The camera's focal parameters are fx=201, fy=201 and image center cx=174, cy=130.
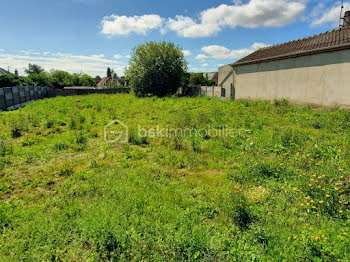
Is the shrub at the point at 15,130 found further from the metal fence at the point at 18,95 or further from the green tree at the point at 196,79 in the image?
the green tree at the point at 196,79

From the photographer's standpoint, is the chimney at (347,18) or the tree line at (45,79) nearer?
the chimney at (347,18)

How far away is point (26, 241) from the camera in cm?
257

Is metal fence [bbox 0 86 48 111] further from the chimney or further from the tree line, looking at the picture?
the chimney

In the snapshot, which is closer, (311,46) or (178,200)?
(178,200)

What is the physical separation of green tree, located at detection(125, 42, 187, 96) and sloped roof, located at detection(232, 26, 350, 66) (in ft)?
32.5

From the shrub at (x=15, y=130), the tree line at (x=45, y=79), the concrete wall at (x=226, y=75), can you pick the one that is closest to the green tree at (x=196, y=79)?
the concrete wall at (x=226, y=75)

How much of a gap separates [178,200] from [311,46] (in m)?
13.8

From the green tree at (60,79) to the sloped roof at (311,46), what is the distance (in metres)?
46.9

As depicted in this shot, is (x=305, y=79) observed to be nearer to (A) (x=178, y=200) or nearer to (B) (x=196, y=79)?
(A) (x=178, y=200)

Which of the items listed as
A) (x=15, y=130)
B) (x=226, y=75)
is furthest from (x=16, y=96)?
(x=226, y=75)

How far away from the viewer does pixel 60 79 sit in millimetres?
50719

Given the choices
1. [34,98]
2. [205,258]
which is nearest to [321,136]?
[205,258]

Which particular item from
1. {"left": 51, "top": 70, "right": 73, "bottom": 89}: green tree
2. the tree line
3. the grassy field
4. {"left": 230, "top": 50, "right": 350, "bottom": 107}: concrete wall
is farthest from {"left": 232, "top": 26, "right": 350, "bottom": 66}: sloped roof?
{"left": 51, "top": 70, "right": 73, "bottom": 89}: green tree

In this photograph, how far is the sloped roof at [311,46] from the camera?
10.9 meters
